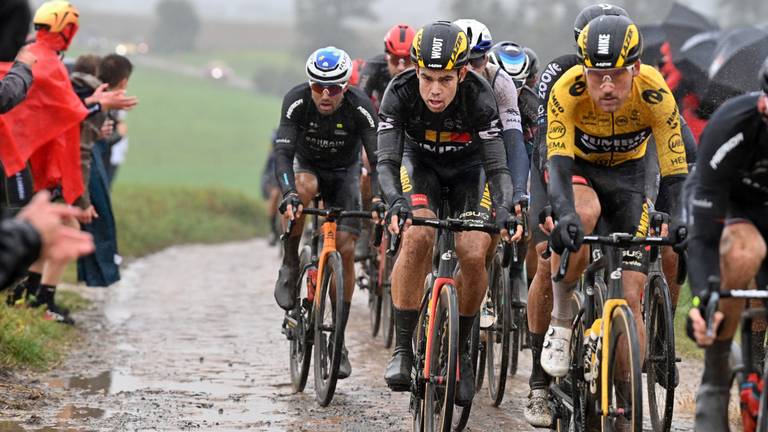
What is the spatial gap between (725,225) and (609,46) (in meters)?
1.44

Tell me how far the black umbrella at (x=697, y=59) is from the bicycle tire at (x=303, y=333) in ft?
17.5

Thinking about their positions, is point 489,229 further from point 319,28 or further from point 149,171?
point 319,28

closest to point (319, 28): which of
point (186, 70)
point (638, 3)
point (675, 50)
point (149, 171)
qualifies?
point (186, 70)

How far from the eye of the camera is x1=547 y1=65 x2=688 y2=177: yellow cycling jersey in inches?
288

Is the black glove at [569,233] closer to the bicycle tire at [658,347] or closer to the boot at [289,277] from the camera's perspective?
the bicycle tire at [658,347]

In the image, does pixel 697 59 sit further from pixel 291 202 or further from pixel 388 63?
pixel 291 202

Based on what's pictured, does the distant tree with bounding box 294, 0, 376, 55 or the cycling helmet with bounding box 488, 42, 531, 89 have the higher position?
the distant tree with bounding box 294, 0, 376, 55

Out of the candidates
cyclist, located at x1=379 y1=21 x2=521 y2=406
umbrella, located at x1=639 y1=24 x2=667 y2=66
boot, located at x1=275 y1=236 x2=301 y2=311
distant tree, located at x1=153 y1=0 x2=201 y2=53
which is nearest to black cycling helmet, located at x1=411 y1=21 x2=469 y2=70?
cyclist, located at x1=379 y1=21 x2=521 y2=406

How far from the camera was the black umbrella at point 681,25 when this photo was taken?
686 inches

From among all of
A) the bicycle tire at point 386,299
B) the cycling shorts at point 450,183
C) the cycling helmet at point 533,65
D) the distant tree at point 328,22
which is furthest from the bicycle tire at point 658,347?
the distant tree at point 328,22

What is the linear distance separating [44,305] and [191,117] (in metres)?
66.2

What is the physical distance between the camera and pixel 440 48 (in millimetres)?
7891

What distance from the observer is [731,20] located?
318ft

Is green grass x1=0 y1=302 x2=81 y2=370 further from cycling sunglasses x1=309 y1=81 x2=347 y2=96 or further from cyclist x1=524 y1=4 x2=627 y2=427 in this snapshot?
cyclist x1=524 y1=4 x2=627 y2=427
